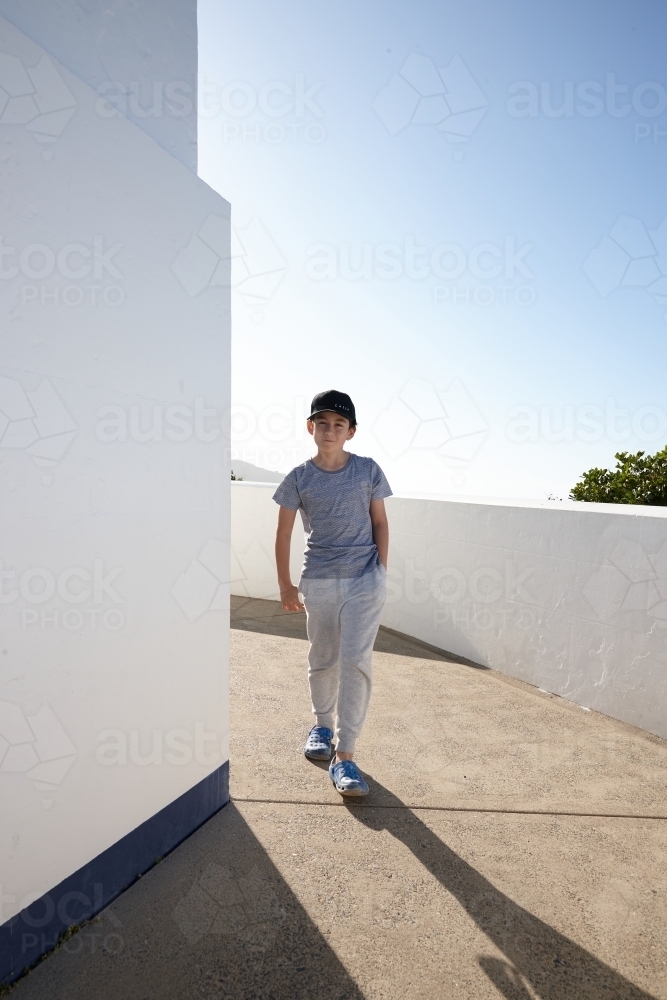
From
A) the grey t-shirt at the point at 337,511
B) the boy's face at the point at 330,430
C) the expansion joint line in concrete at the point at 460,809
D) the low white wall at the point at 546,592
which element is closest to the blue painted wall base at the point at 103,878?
the expansion joint line in concrete at the point at 460,809

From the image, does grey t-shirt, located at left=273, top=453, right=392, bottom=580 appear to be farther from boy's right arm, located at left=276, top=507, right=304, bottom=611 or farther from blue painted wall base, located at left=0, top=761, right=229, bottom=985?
blue painted wall base, located at left=0, top=761, right=229, bottom=985

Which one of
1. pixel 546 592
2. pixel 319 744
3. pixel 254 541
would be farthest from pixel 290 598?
pixel 254 541

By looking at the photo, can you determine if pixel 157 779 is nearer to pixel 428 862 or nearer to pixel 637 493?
pixel 428 862

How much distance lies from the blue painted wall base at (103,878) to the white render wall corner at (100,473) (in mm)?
45

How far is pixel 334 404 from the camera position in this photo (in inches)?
111

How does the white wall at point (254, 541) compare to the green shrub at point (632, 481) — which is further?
the green shrub at point (632, 481)

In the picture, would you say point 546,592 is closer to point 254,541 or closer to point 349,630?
point 349,630

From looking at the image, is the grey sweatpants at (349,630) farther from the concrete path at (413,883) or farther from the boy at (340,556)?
the concrete path at (413,883)

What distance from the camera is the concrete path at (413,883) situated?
1.75 metres

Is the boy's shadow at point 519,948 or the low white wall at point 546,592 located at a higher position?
the low white wall at point 546,592

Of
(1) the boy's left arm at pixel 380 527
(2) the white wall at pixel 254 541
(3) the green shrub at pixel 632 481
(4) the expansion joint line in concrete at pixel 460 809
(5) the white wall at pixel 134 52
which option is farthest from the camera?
(3) the green shrub at pixel 632 481

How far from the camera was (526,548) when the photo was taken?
419 cm

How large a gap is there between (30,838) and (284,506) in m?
1.62

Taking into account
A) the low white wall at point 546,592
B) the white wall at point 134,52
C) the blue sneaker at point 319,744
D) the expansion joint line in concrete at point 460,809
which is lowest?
the expansion joint line in concrete at point 460,809
